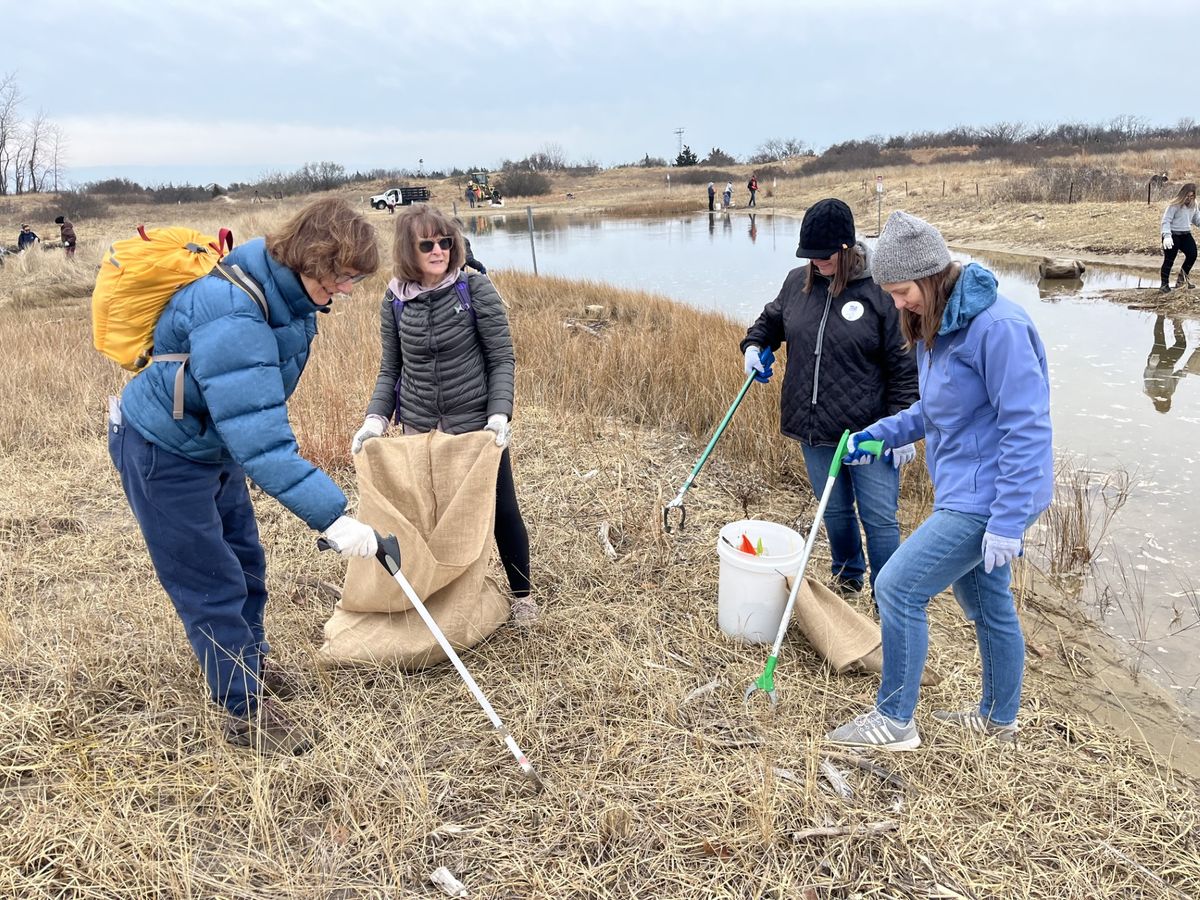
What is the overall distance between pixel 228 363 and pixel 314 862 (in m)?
1.33

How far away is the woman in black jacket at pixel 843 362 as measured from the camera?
2.87 m

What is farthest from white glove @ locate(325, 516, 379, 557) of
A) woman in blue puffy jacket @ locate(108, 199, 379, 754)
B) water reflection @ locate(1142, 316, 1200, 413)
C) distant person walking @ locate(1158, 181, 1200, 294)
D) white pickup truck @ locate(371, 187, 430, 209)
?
white pickup truck @ locate(371, 187, 430, 209)

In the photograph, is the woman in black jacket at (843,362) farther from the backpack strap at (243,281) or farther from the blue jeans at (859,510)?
the backpack strap at (243,281)

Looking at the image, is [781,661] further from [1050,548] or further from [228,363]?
[1050,548]

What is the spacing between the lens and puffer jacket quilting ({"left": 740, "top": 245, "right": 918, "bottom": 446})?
2.90 meters

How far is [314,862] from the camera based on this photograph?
1.96m

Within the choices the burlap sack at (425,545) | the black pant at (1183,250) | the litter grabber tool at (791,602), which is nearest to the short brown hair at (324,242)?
the burlap sack at (425,545)

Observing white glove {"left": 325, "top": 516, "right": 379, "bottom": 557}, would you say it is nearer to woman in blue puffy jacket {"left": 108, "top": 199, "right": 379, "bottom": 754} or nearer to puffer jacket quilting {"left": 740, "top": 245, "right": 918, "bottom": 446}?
woman in blue puffy jacket {"left": 108, "top": 199, "right": 379, "bottom": 754}

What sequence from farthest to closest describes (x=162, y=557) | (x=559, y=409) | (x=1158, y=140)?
(x=1158, y=140) → (x=559, y=409) → (x=162, y=557)

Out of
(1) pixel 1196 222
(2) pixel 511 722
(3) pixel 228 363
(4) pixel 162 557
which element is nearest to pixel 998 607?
(2) pixel 511 722

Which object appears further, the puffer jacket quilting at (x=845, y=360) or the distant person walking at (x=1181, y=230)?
the distant person walking at (x=1181, y=230)

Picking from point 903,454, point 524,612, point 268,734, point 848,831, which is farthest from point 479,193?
point 848,831

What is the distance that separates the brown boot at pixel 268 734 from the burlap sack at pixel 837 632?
5.88 feet

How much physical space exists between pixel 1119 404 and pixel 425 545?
6.98 metres
